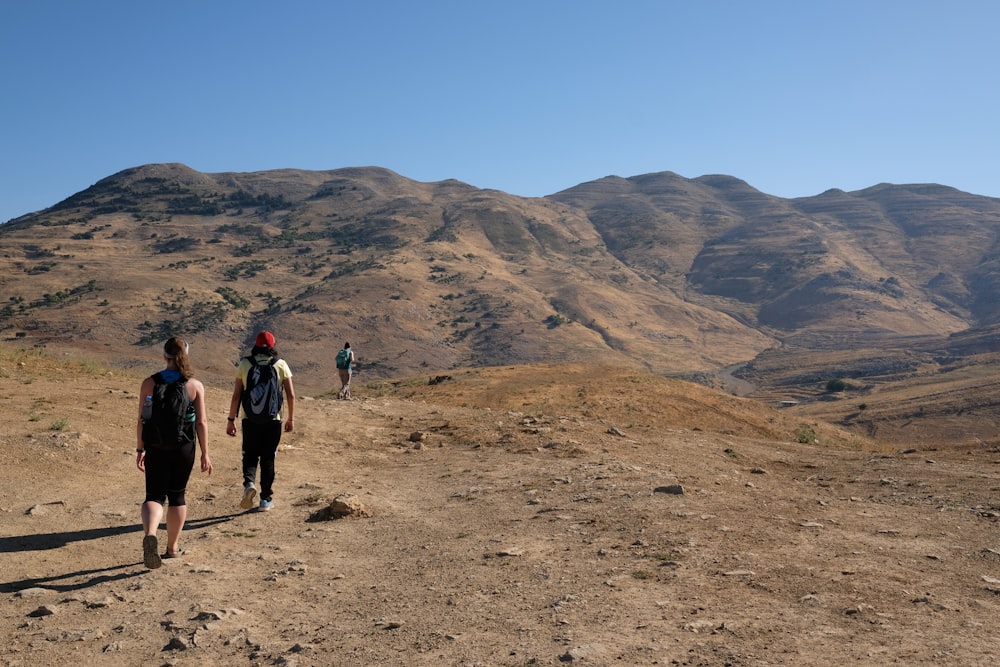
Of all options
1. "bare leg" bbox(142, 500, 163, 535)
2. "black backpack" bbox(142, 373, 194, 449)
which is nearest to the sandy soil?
"bare leg" bbox(142, 500, 163, 535)

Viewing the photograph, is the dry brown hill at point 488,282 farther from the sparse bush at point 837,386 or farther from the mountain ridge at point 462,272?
the sparse bush at point 837,386

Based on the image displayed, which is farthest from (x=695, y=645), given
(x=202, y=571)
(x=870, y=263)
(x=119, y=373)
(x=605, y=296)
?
(x=870, y=263)

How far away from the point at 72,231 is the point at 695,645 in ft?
369

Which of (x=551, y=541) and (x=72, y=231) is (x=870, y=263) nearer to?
(x=72, y=231)

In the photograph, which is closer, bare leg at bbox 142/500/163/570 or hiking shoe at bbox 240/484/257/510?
bare leg at bbox 142/500/163/570

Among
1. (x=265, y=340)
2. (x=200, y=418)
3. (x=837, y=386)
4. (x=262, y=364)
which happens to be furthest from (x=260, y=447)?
(x=837, y=386)

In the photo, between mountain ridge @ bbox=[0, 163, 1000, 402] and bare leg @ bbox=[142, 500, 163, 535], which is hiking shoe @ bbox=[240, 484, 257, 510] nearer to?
bare leg @ bbox=[142, 500, 163, 535]

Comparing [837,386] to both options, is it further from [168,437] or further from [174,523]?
[168,437]

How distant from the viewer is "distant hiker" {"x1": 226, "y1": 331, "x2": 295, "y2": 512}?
24.5ft

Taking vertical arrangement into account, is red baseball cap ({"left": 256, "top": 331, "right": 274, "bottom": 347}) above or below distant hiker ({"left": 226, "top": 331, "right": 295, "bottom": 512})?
above

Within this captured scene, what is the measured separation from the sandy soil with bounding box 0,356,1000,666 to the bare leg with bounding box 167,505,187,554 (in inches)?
6.1

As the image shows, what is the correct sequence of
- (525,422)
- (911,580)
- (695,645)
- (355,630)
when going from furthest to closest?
(525,422)
(911,580)
(355,630)
(695,645)

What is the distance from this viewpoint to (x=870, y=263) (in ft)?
455

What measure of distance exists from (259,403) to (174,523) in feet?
5.53
